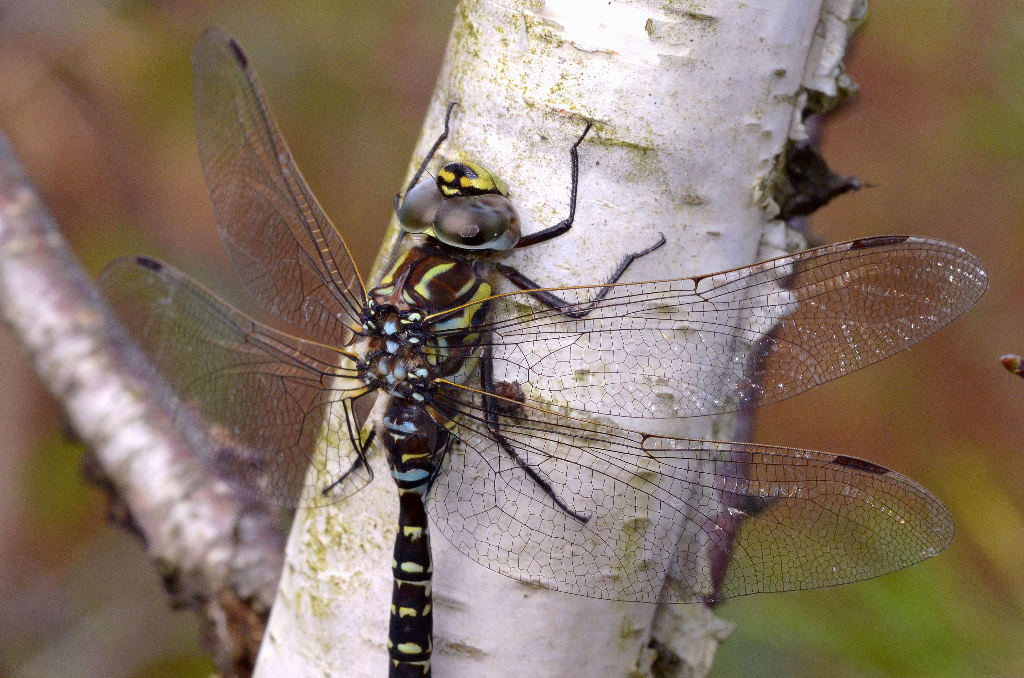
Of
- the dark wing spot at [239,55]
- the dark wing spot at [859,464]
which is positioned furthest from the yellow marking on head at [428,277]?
the dark wing spot at [859,464]

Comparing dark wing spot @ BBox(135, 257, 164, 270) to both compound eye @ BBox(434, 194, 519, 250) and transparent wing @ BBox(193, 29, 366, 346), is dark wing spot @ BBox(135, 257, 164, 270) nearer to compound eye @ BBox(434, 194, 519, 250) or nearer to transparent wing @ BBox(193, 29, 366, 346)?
transparent wing @ BBox(193, 29, 366, 346)

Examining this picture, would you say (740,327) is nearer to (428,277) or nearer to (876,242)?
(876,242)

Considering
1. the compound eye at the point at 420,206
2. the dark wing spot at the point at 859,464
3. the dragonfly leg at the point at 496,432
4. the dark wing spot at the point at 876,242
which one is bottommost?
the dragonfly leg at the point at 496,432

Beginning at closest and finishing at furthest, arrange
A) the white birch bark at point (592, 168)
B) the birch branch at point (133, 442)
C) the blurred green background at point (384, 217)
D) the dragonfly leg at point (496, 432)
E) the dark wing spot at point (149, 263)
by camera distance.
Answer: the white birch bark at point (592, 168)
the dragonfly leg at point (496, 432)
the dark wing spot at point (149, 263)
the birch branch at point (133, 442)
the blurred green background at point (384, 217)

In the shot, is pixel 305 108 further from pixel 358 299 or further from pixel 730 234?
pixel 730 234

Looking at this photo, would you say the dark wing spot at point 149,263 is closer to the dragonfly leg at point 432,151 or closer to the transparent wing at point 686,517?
the dragonfly leg at point 432,151

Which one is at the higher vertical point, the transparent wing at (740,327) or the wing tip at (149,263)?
the transparent wing at (740,327)

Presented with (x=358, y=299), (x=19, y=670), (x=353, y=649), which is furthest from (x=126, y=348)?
(x=19, y=670)
